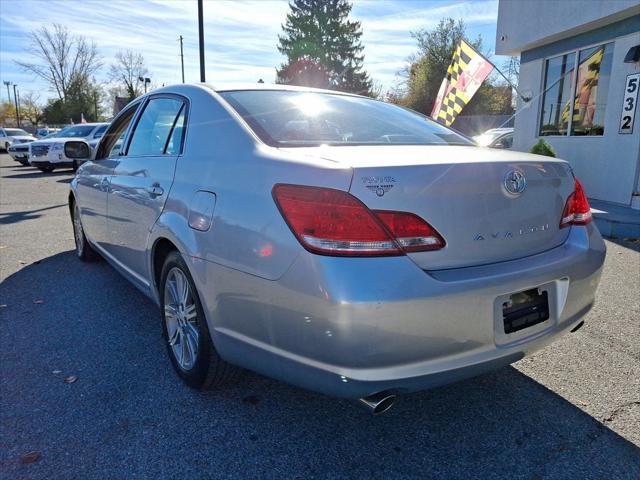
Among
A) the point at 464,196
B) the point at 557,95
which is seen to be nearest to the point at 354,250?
the point at 464,196

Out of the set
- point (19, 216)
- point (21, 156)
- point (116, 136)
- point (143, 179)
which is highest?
point (116, 136)

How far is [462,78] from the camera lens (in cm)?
1027

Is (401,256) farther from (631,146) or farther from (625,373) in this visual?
(631,146)

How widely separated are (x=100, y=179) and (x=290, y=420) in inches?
103

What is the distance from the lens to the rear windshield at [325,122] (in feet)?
7.57

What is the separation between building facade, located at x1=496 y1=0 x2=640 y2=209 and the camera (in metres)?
7.82

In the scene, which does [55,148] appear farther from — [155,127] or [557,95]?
[155,127]

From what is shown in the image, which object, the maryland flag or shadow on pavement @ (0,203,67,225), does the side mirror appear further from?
the maryland flag

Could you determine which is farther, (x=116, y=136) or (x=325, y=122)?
(x=116, y=136)

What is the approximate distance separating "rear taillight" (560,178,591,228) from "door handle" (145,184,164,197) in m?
2.07

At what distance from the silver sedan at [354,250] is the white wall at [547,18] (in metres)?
7.17

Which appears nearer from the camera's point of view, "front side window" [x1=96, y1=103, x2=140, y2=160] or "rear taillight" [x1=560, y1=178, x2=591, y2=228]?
"rear taillight" [x1=560, y1=178, x2=591, y2=228]

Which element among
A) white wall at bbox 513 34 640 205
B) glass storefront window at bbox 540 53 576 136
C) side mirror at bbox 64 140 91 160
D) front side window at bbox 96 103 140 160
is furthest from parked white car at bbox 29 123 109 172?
white wall at bbox 513 34 640 205

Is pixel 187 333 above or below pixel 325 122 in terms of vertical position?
below
